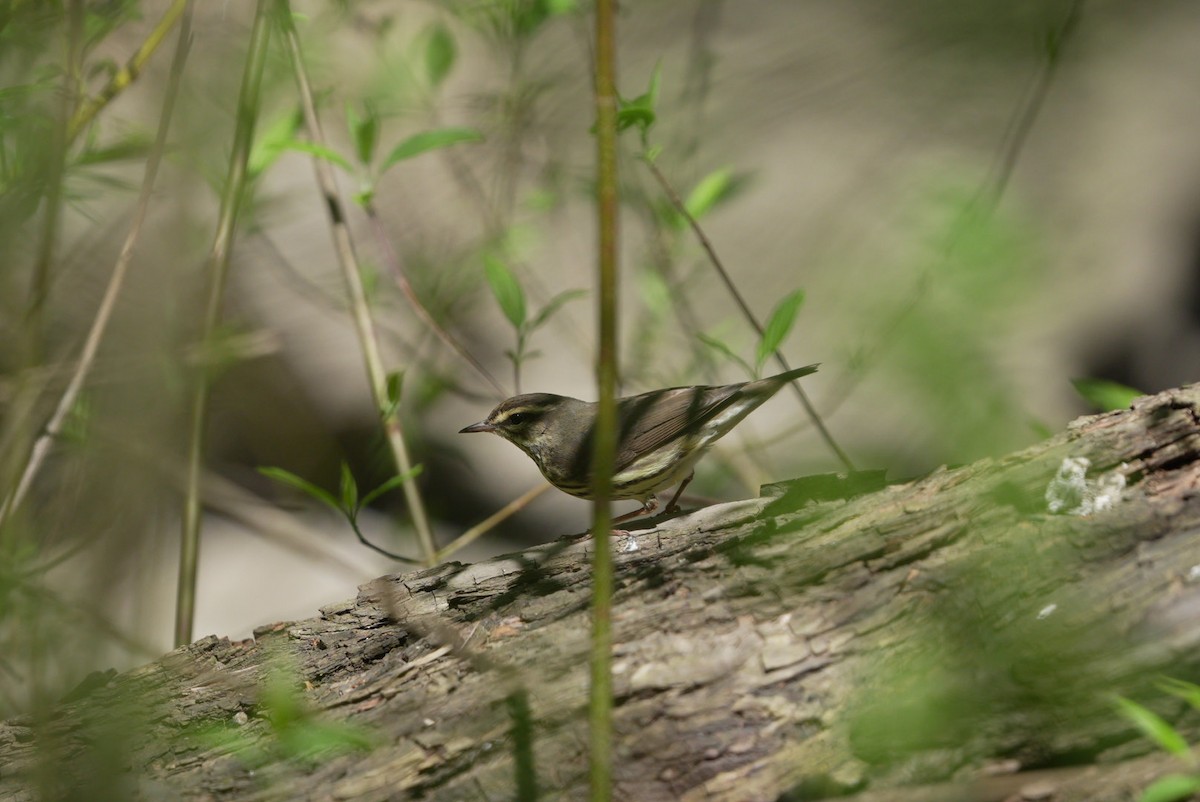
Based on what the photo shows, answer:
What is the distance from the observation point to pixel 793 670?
1.88m

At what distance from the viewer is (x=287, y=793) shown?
6.55ft

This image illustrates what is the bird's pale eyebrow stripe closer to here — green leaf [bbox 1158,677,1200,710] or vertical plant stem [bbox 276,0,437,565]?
vertical plant stem [bbox 276,0,437,565]

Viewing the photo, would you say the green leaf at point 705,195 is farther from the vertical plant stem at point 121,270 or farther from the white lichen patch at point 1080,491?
the white lichen patch at point 1080,491

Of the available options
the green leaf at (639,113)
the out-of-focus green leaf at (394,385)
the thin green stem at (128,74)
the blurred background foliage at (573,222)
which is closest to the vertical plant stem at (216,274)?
the out-of-focus green leaf at (394,385)

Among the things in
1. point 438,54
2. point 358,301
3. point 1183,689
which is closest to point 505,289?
point 358,301

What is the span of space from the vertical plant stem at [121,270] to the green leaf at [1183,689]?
1.97 meters

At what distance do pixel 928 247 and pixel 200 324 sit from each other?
8.18 ft

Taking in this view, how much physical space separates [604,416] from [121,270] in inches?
66.1

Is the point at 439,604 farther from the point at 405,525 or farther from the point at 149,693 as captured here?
the point at 405,525

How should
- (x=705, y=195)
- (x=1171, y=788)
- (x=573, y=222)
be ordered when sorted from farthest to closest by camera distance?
(x=573, y=222) < (x=705, y=195) < (x=1171, y=788)

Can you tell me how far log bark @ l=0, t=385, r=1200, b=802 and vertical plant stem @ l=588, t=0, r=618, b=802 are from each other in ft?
1.13

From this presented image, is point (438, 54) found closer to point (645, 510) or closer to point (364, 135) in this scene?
point (364, 135)

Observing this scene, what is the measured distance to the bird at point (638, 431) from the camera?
370cm

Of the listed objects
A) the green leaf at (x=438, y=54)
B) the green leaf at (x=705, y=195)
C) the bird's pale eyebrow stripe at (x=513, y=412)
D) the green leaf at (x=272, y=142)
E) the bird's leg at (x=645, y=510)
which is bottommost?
the bird's leg at (x=645, y=510)
